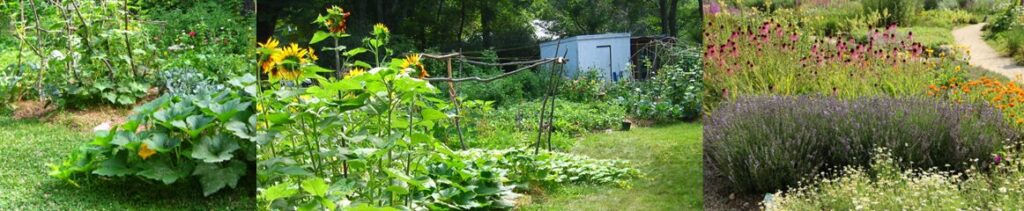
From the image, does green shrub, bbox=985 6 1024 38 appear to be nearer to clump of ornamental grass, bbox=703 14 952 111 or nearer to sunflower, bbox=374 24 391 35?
clump of ornamental grass, bbox=703 14 952 111

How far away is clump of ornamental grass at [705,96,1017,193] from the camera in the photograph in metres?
3.64

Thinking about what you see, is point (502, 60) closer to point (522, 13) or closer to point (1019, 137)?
point (522, 13)

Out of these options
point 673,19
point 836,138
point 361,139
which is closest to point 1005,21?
point 836,138

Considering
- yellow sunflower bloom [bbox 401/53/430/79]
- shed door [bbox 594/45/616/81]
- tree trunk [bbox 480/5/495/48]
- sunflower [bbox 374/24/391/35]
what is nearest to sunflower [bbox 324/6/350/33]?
sunflower [bbox 374/24/391/35]

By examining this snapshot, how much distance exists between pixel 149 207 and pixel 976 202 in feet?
11.2

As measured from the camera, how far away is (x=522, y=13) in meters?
2.94

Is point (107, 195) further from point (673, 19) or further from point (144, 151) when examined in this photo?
point (673, 19)

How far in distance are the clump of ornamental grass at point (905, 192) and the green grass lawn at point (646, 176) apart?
49 cm

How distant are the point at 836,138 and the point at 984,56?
1559 millimetres

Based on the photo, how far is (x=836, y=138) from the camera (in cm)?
373

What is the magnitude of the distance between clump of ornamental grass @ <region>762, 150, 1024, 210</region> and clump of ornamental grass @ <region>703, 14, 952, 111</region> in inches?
27.7

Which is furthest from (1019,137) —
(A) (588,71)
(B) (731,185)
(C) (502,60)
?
(C) (502,60)

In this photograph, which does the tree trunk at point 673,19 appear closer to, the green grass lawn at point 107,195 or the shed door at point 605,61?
the shed door at point 605,61

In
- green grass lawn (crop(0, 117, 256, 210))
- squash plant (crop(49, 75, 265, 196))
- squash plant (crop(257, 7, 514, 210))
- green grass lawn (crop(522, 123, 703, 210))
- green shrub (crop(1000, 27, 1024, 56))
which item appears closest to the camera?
squash plant (crop(257, 7, 514, 210))
